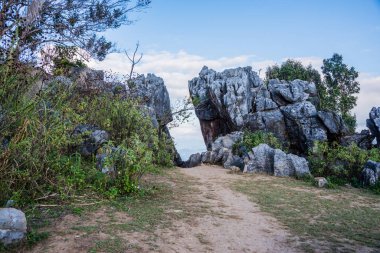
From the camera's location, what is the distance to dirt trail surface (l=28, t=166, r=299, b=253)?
428 cm

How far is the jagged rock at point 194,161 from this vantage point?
51.8 ft

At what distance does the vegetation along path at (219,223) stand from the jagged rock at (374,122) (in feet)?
21.8

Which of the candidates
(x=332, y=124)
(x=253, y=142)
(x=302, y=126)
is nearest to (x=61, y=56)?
(x=253, y=142)

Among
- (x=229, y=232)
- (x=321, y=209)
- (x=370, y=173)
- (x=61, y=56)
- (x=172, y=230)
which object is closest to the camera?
(x=172, y=230)

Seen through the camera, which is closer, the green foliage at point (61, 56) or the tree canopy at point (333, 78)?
the green foliage at point (61, 56)

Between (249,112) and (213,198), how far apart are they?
11521mm

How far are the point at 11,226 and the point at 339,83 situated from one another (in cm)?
2776

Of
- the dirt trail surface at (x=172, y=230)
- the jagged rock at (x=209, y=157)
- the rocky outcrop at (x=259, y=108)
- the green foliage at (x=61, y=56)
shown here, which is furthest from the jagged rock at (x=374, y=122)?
the green foliage at (x=61, y=56)

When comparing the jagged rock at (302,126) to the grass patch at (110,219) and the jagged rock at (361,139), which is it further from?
the grass patch at (110,219)

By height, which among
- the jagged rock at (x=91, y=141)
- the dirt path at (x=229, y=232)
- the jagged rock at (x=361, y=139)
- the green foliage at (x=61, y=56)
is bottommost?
the dirt path at (x=229, y=232)

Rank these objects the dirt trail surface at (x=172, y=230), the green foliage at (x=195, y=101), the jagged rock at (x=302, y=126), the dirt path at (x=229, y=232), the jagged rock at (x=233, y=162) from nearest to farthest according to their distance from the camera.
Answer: the dirt trail surface at (x=172, y=230), the dirt path at (x=229, y=232), the jagged rock at (x=233, y=162), the jagged rock at (x=302, y=126), the green foliage at (x=195, y=101)

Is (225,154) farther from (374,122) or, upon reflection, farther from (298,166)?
(374,122)

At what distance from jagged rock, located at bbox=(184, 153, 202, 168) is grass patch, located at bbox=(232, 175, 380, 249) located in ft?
16.7

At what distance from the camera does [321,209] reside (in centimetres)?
713
